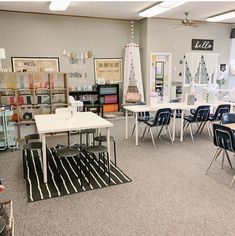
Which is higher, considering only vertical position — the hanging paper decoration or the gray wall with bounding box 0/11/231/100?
the gray wall with bounding box 0/11/231/100

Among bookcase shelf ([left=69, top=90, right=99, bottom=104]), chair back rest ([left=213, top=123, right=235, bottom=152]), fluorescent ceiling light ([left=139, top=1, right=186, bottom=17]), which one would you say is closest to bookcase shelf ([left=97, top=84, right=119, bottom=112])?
bookcase shelf ([left=69, top=90, right=99, bottom=104])

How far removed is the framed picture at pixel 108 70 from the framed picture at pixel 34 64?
133cm

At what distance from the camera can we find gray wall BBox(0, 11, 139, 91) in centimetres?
Result: 705

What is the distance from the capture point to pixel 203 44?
28.9 ft

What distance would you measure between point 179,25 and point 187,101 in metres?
3.75

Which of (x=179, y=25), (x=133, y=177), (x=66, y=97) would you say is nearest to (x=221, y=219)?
(x=133, y=177)

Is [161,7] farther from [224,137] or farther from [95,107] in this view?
[224,137]

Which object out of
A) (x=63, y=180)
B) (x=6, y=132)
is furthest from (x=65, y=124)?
(x=6, y=132)

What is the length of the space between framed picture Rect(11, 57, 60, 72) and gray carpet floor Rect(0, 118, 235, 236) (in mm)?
3875

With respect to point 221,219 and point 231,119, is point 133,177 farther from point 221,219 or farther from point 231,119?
point 231,119

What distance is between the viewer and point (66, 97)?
606cm

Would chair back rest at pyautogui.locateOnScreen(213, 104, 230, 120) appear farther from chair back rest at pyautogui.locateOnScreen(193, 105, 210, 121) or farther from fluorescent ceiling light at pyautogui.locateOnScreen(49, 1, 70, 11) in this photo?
fluorescent ceiling light at pyautogui.locateOnScreen(49, 1, 70, 11)

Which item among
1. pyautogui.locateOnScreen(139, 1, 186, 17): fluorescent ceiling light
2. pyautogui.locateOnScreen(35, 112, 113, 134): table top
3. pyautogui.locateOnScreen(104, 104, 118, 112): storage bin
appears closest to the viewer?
pyautogui.locateOnScreen(35, 112, 113, 134): table top

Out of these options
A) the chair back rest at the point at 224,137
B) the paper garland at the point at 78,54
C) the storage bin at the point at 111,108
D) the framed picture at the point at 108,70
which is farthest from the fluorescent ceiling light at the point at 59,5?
the chair back rest at the point at 224,137
